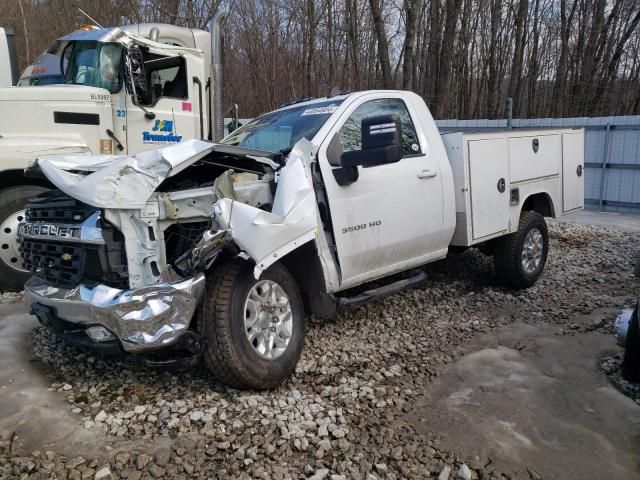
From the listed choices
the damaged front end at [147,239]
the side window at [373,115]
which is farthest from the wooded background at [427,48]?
the damaged front end at [147,239]

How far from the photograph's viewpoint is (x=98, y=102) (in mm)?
6375

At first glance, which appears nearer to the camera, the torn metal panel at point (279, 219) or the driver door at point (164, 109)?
the torn metal panel at point (279, 219)

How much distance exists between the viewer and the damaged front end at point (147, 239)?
10.3 feet

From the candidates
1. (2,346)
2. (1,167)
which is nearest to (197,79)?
(1,167)

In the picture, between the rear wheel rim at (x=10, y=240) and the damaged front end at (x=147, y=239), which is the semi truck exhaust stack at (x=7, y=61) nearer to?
the rear wheel rim at (x=10, y=240)

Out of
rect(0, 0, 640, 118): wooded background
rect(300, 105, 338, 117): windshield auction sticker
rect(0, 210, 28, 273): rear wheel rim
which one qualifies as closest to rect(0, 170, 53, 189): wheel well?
rect(0, 210, 28, 273): rear wheel rim

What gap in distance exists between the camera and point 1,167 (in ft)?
18.4

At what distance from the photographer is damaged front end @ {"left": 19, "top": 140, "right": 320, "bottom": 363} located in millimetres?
3131

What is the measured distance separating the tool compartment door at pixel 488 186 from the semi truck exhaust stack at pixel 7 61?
6208mm

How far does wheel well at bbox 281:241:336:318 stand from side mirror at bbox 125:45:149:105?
3556 mm

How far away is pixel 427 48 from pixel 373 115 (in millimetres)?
18739

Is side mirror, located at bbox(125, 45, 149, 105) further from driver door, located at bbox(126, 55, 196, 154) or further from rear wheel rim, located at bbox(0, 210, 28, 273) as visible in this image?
rear wheel rim, located at bbox(0, 210, 28, 273)

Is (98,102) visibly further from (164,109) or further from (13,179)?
(13,179)

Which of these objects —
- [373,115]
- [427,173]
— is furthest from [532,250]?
[373,115]
